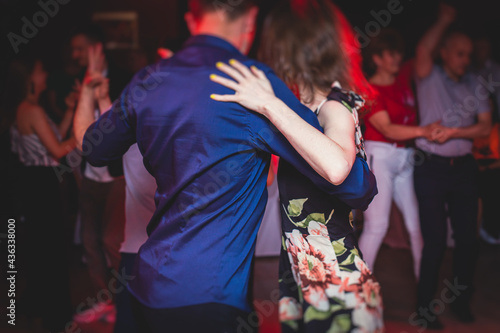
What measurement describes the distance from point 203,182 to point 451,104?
200 centimetres

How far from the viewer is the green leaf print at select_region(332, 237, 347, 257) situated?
3.71 feet

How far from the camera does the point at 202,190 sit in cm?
96

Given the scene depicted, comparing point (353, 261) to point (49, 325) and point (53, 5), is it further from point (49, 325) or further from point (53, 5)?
point (53, 5)

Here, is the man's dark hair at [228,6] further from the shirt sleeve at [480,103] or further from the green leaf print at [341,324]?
the shirt sleeve at [480,103]

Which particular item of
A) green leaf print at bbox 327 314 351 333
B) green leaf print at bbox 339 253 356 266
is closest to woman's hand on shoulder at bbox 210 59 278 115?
green leaf print at bbox 339 253 356 266

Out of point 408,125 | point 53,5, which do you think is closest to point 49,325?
point 408,125

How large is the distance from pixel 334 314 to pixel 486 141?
2836 mm

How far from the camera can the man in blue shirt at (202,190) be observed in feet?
3.12

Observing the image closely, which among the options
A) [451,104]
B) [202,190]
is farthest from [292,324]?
[451,104]

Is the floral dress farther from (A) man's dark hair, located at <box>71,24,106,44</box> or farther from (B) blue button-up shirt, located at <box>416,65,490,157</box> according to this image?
(A) man's dark hair, located at <box>71,24,106,44</box>

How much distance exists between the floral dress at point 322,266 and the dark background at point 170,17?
157 inches

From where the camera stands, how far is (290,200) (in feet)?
3.91

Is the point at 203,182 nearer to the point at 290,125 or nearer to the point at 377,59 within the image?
the point at 290,125

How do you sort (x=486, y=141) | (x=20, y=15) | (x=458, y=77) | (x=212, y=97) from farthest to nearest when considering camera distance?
(x=20, y=15), (x=486, y=141), (x=458, y=77), (x=212, y=97)
